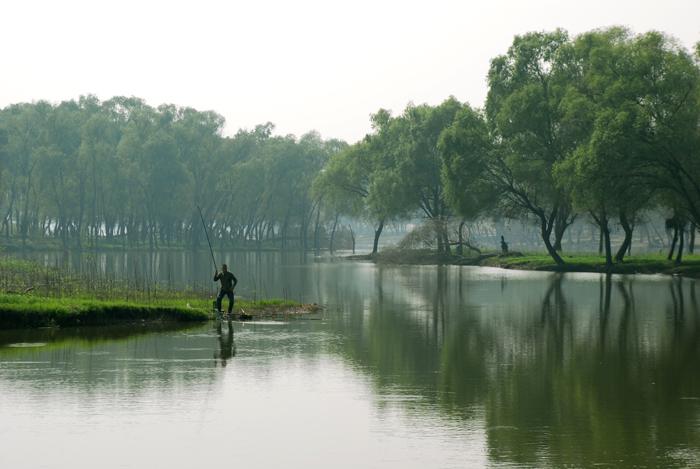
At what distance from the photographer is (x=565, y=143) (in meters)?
85.3

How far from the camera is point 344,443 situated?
15.7m

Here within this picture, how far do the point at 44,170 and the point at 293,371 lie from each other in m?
118

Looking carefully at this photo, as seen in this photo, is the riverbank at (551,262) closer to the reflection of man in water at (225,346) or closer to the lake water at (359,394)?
the lake water at (359,394)

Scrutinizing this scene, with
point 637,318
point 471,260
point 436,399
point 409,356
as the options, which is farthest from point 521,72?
point 436,399

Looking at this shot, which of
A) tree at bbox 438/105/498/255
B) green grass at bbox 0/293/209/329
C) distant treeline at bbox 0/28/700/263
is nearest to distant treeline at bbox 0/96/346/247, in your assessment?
distant treeline at bbox 0/28/700/263

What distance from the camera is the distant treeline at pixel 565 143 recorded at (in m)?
70.6

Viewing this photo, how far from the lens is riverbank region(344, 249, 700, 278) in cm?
7544

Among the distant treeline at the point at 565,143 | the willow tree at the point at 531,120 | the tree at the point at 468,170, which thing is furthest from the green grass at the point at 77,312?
the tree at the point at 468,170

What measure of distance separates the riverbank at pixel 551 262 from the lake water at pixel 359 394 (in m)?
39.3

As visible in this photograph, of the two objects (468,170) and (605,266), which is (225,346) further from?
(468,170)

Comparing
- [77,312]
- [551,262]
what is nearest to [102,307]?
[77,312]

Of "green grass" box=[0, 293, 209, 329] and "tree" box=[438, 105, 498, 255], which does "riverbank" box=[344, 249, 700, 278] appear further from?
"green grass" box=[0, 293, 209, 329]

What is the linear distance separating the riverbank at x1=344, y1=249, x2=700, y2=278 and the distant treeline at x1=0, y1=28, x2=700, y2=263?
1.78 metres

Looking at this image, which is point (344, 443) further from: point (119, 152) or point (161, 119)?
point (161, 119)
